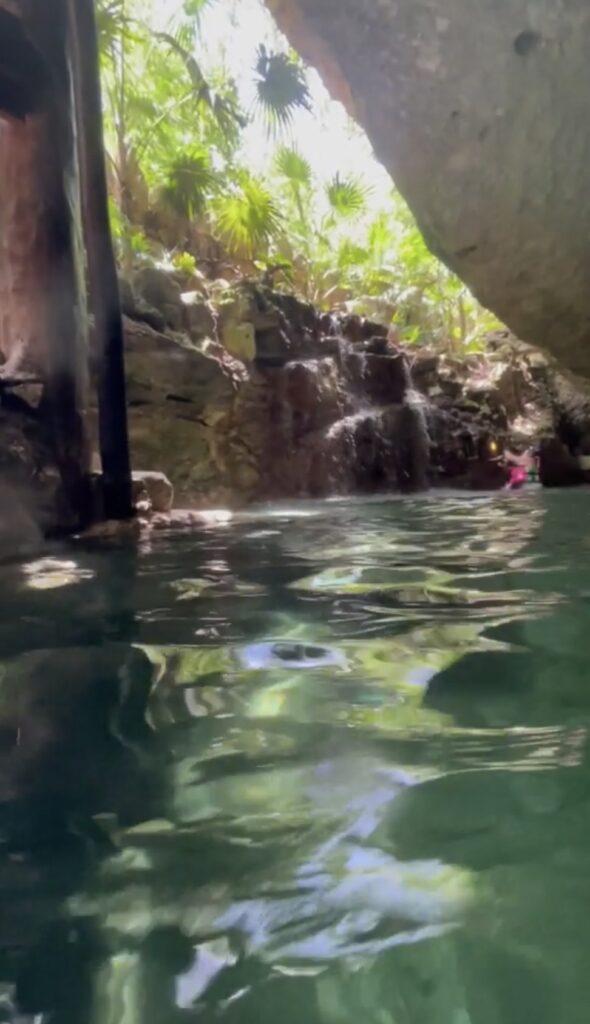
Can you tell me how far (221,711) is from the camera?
196 cm

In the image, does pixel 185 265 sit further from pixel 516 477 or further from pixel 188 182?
pixel 516 477

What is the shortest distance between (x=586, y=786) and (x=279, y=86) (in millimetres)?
9090

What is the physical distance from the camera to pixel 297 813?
1.42 metres

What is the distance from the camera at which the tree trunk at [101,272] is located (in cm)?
631

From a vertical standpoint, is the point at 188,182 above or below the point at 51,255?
above

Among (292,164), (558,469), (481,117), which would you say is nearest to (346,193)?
(292,164)

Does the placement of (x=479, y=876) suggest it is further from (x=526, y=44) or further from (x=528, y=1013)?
(x=526, y=44)

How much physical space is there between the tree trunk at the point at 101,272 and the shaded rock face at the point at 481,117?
178 cm

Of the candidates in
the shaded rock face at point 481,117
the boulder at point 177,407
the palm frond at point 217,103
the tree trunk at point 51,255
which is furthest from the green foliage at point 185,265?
the shaded rock face at point 481,117

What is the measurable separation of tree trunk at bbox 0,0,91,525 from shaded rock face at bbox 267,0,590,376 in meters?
1.66

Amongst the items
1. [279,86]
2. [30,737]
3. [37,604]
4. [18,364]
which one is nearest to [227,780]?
[30,737]

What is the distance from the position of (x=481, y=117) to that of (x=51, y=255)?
3.07 metres

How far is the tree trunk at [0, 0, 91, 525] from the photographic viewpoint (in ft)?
19.4

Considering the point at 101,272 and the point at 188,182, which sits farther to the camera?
the point at 188,182
